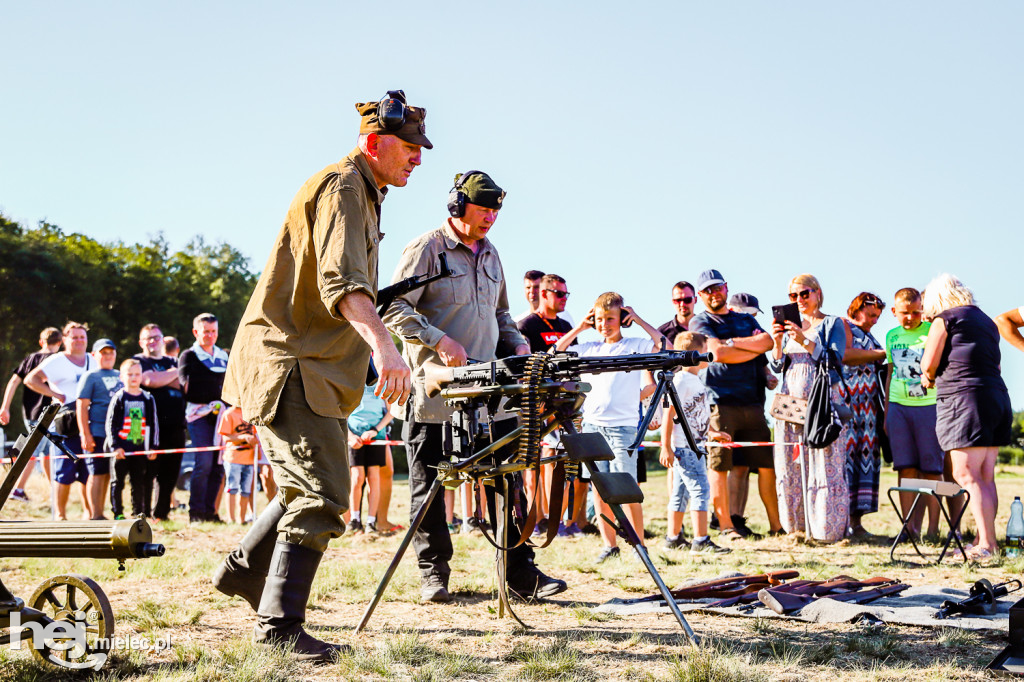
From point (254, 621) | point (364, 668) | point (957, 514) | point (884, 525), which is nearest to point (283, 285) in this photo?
point (364, 668)

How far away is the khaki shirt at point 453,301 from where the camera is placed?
18.8 ft

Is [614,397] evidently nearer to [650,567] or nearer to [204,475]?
[650,567]

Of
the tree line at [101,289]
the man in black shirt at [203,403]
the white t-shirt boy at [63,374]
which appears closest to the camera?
the man in black shirt at [203,403]

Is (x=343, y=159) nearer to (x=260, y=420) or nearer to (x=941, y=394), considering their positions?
(x=260, y=420)

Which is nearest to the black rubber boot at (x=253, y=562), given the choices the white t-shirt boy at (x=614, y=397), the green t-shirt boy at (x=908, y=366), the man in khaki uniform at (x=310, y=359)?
the man in khaki uniform at (x=310, y=359)

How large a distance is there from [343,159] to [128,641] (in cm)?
231

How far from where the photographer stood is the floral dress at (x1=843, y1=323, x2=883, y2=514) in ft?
30.1

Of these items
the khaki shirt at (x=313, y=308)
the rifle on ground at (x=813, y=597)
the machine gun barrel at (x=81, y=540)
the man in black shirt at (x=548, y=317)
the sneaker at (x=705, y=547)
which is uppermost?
the man in black shirt at (x=548, y=317)

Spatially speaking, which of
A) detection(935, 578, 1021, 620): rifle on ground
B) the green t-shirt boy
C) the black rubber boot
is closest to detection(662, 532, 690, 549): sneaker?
the green t-shirt boy

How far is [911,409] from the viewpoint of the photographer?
8938 millimetres

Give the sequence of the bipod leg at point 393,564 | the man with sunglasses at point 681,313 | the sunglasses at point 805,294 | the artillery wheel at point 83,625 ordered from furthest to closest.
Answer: the man with sunglasses at point 681,313 < the sunglasses at point 805,294 < the bipod leg at point 393,564 < the artillery wheel at point 83,625

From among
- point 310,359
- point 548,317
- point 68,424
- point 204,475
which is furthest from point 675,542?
point 68,424

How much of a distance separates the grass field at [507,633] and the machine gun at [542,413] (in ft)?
1.12

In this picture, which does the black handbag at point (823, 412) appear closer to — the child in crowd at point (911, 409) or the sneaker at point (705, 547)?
the child in crowd at point (911, 409)
